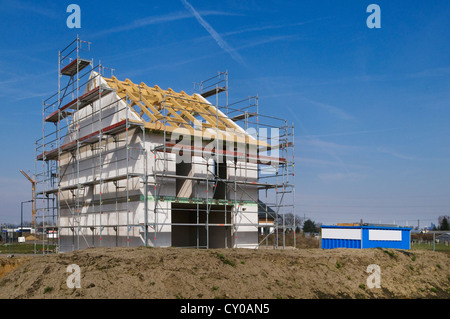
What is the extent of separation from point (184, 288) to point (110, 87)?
42.2 ft

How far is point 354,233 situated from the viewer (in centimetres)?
2280

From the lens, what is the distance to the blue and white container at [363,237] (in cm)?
2266

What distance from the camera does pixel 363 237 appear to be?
22578 millimetres

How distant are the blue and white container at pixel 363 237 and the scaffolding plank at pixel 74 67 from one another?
14864 mm

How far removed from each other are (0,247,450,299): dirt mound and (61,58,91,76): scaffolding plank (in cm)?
1167

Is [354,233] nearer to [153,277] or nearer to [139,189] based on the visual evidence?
[139,189]

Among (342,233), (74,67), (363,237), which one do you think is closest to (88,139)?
(74,67)

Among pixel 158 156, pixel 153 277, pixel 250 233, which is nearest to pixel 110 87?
pixel 158 156

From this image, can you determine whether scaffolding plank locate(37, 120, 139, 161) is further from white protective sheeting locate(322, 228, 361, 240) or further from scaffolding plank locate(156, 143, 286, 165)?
white protective sheeting locate(322, 228, 361, 240)

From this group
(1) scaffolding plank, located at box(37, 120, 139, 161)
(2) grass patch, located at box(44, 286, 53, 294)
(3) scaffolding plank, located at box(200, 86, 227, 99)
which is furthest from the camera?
(3) scaffolding plank, located at box(200, 86, 227, 99)

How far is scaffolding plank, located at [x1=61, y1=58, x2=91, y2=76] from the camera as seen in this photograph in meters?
23.1
